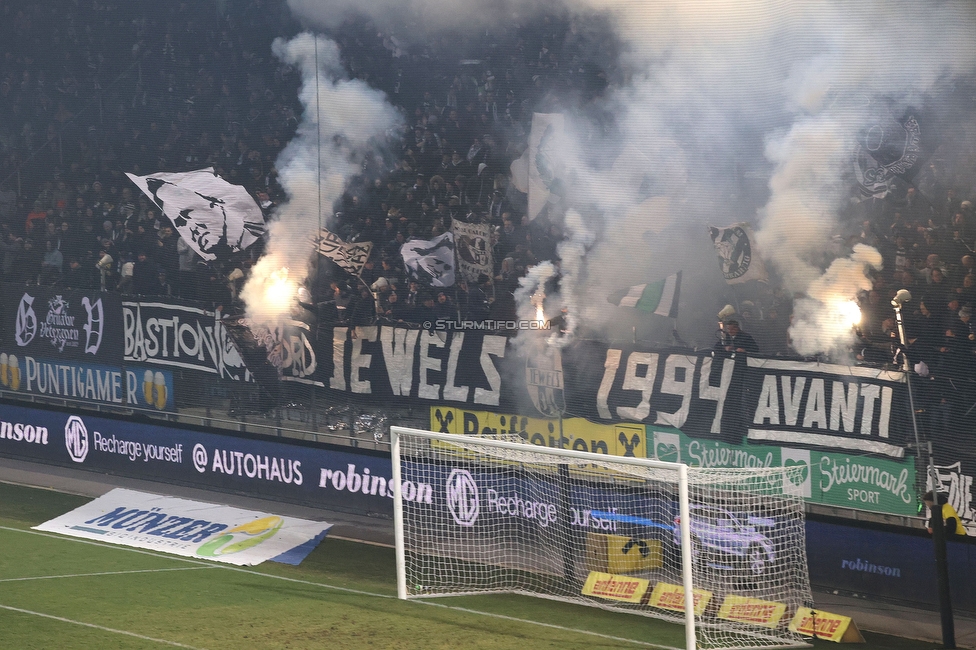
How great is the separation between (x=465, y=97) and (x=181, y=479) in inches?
252

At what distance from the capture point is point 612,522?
10.7 metres

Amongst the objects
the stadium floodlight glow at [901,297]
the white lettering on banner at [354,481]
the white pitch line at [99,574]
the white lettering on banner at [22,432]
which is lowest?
the white pitch line at [99,574]

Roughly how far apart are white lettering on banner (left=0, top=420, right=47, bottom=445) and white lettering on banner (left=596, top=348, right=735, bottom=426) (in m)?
8.61

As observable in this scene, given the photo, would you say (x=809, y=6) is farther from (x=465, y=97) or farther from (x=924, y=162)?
(x=465, y=97)

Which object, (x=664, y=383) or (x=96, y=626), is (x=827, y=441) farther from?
(x=96, y=626)

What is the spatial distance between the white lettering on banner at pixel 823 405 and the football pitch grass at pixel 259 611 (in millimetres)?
2097

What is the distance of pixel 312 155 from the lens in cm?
1440

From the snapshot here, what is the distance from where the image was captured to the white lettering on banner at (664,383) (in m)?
11.6

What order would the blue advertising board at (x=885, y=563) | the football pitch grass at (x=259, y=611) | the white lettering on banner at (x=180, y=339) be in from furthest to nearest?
the white lettering on banner at (x=180, y=339) → the blue advertising board at (x=885, y=563) → the football pitch grass at (x=259, y=611)

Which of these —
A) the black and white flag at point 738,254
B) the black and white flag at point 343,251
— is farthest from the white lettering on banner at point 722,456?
the black and white flag at point 343,251

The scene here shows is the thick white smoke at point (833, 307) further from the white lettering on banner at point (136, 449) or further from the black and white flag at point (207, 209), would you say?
the white lettering on banner at point (136, 449)

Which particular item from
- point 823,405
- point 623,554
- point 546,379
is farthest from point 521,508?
point 823,405

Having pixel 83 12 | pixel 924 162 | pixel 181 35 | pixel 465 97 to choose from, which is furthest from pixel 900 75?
pixel 83 12

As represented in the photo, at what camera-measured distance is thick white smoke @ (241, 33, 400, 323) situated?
14.0m
